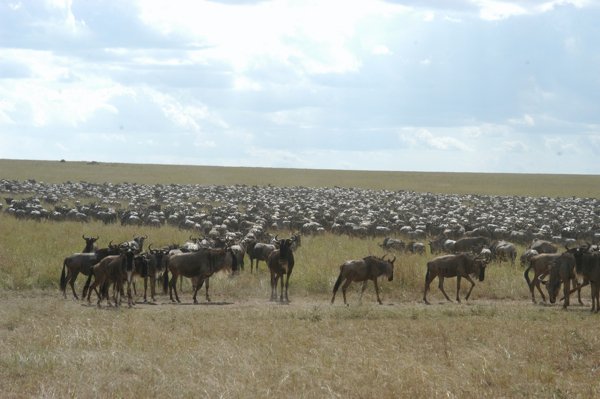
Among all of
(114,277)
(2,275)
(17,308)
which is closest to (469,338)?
(114,277)

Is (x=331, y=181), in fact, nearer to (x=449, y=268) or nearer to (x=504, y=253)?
(x=504, y=253)

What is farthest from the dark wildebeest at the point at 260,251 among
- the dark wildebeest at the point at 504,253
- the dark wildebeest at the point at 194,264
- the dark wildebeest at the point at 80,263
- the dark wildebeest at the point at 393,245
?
the dark wildebeest at the point at 504,253

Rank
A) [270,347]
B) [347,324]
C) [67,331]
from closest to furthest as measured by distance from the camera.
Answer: [270,347] → [67,331] → [347,324]

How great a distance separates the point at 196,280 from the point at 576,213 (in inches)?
1228

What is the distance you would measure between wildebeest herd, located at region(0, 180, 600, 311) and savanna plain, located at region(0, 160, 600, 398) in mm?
740

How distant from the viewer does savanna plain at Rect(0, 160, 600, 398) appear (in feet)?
32.4

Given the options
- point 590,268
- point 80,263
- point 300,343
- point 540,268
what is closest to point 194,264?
point 80,263

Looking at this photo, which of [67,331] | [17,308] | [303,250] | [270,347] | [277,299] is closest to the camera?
[270,347]

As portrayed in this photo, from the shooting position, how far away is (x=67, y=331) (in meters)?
12.6

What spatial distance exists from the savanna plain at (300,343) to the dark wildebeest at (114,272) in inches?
22.8

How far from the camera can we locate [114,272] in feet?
54.0

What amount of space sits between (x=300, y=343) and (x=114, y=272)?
5769 millimetres

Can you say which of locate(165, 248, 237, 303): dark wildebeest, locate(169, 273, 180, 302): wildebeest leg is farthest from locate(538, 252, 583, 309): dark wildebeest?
locate(169, 273, 180, 302): wildebeest leg

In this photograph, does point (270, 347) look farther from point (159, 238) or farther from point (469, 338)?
point (159, 238)
